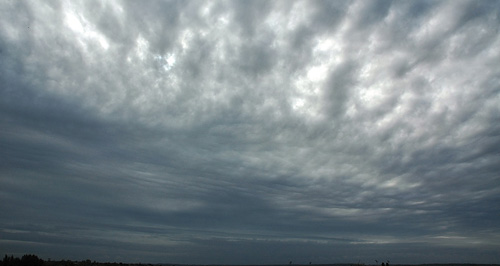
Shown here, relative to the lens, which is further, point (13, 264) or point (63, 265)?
point (63, 265)

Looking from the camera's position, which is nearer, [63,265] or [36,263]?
[36,263]

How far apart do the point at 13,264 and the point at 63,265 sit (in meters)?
8.73

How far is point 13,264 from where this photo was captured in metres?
48.3

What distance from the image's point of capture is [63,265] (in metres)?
55.7

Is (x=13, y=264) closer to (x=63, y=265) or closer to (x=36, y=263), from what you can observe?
(x=36, y=263)

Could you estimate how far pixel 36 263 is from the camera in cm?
5075

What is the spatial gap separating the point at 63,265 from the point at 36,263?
18.7ft

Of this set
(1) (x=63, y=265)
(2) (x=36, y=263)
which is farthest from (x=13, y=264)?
(1) (x=63, y=265)

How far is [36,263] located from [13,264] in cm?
319
